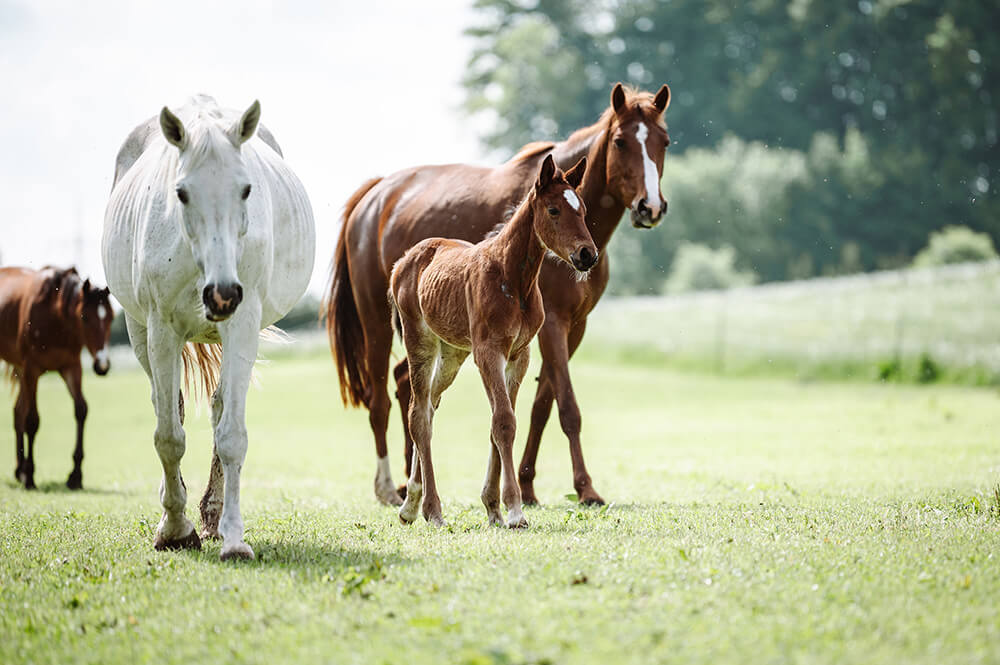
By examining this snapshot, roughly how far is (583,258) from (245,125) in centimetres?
213

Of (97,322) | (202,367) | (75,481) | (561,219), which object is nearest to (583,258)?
(561,219)

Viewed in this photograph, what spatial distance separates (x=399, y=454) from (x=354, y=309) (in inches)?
261

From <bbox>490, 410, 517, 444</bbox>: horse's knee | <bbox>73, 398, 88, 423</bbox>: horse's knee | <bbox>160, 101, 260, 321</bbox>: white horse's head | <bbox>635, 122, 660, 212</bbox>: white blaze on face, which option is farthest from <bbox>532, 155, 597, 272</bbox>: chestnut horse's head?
<bbox>73, 398, 88, 423</bbox>: horse's knee

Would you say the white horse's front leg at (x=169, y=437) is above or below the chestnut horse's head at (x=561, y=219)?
below

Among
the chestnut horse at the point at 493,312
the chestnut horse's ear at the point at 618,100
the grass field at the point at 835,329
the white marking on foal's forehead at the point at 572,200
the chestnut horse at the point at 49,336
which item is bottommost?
the grass field at the point at 835,329

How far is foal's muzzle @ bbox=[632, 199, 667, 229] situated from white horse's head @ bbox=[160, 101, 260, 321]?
10.5 ft

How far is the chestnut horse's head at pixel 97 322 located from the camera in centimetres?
1200

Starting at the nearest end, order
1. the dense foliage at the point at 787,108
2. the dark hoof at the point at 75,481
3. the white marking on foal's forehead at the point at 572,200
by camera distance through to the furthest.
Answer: the white marking on foal's forehead at the point at 572,200 < the dark hoof at the point at 75,481 < the dense foliage at the point at 787,108

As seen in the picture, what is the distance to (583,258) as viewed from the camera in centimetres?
621

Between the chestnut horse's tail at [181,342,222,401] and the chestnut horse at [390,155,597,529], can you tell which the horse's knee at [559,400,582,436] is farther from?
the chestnut horse's tail at [181,342,222,401]

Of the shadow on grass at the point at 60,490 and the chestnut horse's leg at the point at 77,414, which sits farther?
the chestnut horse's leg at the point at 77,414

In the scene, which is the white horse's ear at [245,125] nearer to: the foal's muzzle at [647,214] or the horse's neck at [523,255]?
the horse's neck at [523,255]

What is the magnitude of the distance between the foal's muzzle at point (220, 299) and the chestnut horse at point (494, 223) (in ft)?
10.8

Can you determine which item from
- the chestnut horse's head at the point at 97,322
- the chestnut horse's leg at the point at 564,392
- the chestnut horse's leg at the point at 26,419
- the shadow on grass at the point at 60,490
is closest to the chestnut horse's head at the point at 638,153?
the chestnut horse's leg at the point at 564,392
